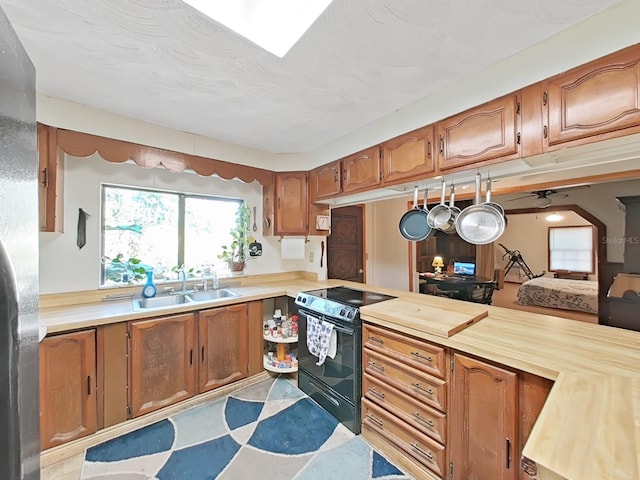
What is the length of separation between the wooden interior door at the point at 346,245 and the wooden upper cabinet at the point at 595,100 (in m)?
2.59

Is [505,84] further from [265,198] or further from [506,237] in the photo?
[265,198]

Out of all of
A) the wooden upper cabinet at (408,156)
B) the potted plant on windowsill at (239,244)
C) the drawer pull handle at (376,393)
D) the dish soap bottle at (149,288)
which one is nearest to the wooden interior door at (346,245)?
the potted plant on windowsill at (239,244)

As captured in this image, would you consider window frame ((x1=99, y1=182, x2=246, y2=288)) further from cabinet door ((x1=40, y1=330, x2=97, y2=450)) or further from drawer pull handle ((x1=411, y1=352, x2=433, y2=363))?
drawer pull handle ((x1=411, y1=352, x2=433, y2=363))

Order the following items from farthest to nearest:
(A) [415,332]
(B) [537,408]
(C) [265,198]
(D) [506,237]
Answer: (C) [265,198], (D) [506,237], (A) [415,332], (B) [537,408]

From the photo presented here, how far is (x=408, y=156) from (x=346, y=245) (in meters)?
2.08

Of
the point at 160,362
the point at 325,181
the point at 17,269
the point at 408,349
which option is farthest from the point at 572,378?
the point at 160,362

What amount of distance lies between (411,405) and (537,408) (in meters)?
0.64

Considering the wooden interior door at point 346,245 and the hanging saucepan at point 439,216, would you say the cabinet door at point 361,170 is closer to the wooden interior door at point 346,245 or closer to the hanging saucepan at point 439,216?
the hanging saucepan at point 439,216

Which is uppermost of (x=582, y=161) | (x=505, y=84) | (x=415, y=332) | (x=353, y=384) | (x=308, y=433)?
(x=505, y=84)

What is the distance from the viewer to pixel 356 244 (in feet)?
13.3

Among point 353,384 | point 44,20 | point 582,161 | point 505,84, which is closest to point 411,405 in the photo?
point 353,384

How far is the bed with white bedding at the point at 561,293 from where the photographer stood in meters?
1.72

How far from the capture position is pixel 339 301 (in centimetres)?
210

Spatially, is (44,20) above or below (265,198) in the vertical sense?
above
